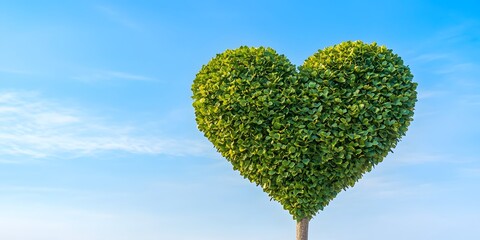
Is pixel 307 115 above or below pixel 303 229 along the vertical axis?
above

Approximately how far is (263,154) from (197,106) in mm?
1506

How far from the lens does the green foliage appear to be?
1298 cm

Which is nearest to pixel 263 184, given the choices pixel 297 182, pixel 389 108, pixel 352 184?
pixel 297 182

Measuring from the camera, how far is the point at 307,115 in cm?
1301

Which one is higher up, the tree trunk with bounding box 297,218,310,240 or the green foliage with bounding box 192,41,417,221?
the green foliage with bounding box 192,41,417,221

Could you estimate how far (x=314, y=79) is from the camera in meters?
13.2

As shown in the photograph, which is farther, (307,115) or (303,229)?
(303,229)

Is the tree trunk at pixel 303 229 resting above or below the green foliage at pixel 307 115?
below

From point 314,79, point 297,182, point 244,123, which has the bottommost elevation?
point 297,182

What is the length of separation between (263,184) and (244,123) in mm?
1209

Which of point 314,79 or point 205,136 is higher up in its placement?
point 314,79

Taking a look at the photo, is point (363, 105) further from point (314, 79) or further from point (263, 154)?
point (263, 154)

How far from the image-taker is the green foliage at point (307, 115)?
12984mm

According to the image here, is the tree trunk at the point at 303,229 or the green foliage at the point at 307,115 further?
the tree trunk at the point at 303,229
